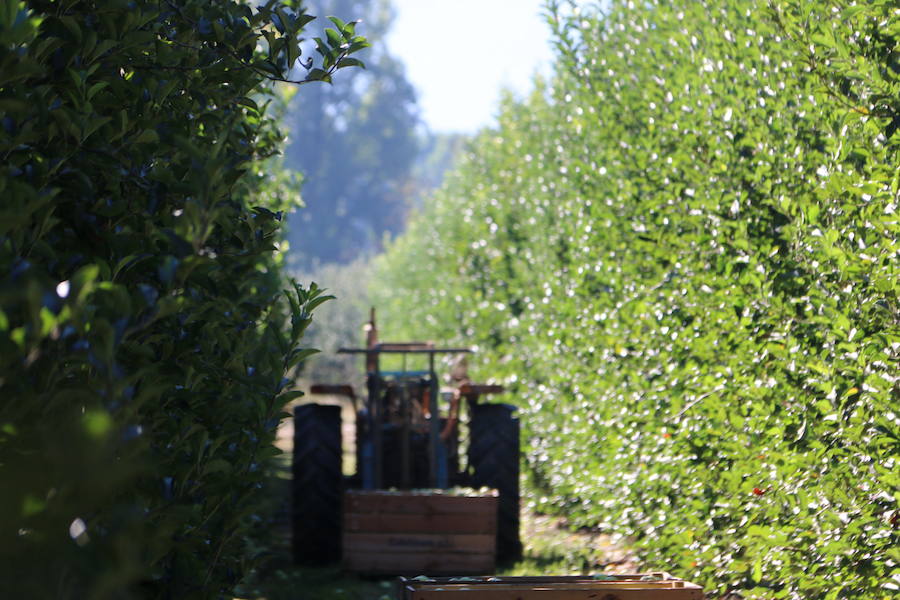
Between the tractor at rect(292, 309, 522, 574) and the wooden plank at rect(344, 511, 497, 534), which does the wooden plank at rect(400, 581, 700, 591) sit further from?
the tractor at rect(292, 309, 522, 574)

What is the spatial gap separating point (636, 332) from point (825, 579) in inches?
108

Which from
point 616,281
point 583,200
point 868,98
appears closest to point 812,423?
point 868,98

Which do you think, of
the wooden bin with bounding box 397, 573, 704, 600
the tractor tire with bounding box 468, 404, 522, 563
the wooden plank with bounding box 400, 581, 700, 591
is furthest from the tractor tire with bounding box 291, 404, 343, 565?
the wooden plank with bounding box 400, 581, 700, 591

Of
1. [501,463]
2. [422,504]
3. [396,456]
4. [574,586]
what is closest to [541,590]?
[574,586]

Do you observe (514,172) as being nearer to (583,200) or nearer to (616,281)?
(583,200)

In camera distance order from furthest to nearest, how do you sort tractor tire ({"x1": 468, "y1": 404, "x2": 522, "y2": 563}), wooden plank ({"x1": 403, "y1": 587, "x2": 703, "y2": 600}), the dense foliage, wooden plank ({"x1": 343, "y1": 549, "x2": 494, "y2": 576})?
tractor tire ({"x1": 468, "y1": 404, "x2": 522, "y2": 563}), wooden plank ({"x1": 343, "y1": 549, "x2": 494, "y2": 576}), wooden plank ({"x1": 403, "y1": 587, "x2": 703, "y2": 600}), the dense foliage

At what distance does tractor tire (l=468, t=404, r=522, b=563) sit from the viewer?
25.3ft

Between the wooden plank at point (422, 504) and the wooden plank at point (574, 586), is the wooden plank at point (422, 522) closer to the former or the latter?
the wooden plank at point (422, 504)

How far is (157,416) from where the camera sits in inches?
122

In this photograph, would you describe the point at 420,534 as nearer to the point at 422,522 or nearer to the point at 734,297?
the point at 422,522

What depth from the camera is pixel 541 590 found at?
13.7 ft

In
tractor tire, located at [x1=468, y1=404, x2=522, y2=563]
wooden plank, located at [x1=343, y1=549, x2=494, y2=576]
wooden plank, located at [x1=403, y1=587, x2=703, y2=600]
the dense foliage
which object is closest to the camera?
the dense foliage

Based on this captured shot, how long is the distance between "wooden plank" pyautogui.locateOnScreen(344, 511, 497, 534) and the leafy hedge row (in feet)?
3.28

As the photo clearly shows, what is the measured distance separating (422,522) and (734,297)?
313cm
